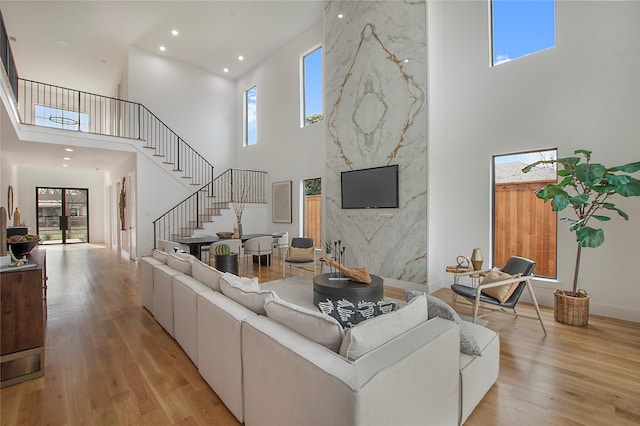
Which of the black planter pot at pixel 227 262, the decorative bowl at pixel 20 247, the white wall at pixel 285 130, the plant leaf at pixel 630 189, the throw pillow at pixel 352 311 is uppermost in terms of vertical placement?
the white wall at pixel 285 130

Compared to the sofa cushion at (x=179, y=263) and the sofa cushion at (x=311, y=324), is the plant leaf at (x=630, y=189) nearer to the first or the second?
the sofa cushion at (x=311, y=324)

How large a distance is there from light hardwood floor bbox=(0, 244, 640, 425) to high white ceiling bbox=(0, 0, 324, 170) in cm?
509

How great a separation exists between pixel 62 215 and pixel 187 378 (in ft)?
43.4

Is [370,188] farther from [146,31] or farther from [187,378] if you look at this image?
[146,31]

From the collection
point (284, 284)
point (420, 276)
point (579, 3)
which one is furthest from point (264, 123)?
point (579, 3)

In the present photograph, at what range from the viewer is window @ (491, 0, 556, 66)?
413 centimetres

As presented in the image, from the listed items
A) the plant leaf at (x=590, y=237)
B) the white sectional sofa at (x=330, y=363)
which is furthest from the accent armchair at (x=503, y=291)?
the white sectional sofa at (x=330, y=363)

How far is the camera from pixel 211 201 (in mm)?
9156

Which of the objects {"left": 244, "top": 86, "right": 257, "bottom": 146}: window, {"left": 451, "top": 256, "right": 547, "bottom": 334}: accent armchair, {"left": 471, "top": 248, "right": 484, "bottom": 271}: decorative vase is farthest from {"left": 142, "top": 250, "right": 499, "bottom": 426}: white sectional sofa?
{"left": 244, "top": 86, "right": 257, "bottom": 146}: window

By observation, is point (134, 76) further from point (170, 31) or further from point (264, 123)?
point (264, 123)

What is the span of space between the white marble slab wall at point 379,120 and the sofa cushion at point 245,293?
3311 millimetres

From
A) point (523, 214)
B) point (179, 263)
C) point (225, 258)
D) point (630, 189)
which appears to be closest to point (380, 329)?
point (179, 263)

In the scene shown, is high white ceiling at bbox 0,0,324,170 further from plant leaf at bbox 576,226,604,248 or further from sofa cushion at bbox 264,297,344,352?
sofa cushion at bbox 264,297,344,352

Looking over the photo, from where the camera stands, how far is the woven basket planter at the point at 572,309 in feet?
11.2
